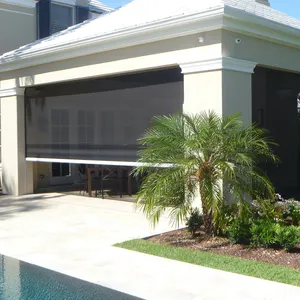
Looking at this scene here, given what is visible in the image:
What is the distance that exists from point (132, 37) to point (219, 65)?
2.30m

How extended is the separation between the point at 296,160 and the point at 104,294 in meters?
8.97

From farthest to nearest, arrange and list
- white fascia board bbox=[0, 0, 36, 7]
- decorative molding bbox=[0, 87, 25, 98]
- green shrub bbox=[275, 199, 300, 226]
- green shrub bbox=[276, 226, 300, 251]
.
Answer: white fascia board bbox=[0, 0, 36, 7] → decorative molding bbox=[0, 87, 25, 98] → green shrub bbox=[275, 199, 300, 226] → green shrub bbox=[276, 226, 300, 251]

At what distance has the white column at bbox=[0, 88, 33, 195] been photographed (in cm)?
1441

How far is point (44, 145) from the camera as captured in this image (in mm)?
14148

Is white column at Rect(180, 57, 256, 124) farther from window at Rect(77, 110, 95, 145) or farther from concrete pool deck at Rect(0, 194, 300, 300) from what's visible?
window at Rect(77, 110, 95, 145)

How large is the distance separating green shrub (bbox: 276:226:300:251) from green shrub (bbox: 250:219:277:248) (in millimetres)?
112

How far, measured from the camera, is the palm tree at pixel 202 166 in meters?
7.75

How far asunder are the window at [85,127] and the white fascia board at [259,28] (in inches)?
184

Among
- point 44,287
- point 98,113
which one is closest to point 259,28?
point 98,113

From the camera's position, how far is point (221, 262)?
6.84m

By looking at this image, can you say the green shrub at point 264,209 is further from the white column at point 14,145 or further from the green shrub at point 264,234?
the white column at point 14,145

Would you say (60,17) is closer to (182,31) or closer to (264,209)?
(182,31)

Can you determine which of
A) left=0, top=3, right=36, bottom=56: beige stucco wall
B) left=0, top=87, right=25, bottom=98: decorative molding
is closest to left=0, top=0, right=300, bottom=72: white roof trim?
left=0, top=87, right=25, bottom=98: decorative molding

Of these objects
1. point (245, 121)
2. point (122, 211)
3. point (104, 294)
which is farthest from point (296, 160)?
point (104, 294)
